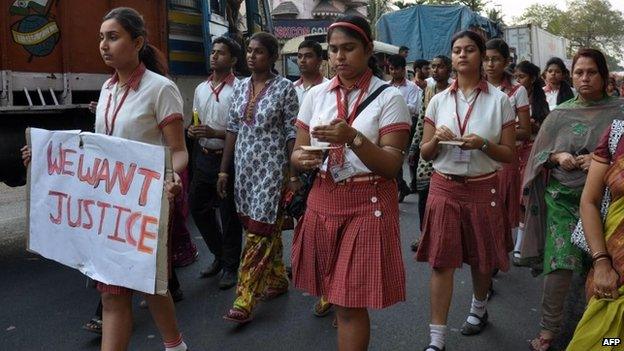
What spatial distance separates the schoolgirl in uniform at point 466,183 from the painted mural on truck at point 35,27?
3.39 m

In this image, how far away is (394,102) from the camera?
8.66 ft

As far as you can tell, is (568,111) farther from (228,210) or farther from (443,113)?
(228,210)

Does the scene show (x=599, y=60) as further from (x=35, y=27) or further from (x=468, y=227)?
(x=35, y=27)

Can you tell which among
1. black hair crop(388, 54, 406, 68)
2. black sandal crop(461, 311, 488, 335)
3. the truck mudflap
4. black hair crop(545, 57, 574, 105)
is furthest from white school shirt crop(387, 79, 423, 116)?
black sandal crop(461, 311, 488, 335)

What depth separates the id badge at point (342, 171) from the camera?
2.65 meters

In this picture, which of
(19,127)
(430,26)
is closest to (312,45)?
(19,127)

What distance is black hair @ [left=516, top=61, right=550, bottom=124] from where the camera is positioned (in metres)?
5.14

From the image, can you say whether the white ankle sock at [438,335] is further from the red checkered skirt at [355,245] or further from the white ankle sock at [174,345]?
the white ankle sock at [174,345]

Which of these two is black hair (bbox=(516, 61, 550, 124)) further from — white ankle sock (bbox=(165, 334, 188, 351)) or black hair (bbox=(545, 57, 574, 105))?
white ankle sock (bbox=(165, 334, 188, 351))

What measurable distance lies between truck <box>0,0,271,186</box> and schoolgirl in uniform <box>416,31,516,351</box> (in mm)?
3325

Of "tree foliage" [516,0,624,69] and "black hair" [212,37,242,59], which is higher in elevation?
"tree foliage" [516,0,624,69]

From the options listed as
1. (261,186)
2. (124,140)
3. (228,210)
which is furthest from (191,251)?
(124,140)

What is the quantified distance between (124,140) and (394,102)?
1.17 m

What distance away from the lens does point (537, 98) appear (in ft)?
17.2
